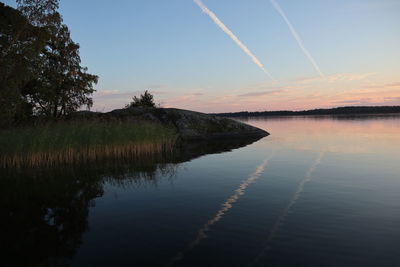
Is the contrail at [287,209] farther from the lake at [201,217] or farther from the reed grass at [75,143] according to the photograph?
the reed grass at [75,143]

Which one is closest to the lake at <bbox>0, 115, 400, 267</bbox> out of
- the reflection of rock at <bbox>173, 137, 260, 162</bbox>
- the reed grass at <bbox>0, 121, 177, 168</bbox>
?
the reed grass at <bbox>0, 121, 177, 168</bbox>

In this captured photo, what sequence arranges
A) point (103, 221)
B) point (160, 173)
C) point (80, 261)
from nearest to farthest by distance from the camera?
point (80, 261)
point (103, 221)
point (160, 173)

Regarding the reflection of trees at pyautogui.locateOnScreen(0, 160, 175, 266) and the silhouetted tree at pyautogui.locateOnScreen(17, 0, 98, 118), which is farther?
the silhouetted tree at pyautogui.locateOnScreen(17, 0, 98, 118)

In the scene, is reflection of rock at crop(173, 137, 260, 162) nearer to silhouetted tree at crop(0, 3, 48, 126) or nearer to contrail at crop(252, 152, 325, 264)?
contrail at crop(252, 152, 325, 264)

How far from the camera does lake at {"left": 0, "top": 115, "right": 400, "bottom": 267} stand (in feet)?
16.4

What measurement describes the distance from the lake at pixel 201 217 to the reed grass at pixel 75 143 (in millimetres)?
1153

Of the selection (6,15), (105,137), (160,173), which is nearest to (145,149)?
(105,137)

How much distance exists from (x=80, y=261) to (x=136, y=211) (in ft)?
9.03

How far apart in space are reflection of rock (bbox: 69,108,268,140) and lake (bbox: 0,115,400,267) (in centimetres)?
1598

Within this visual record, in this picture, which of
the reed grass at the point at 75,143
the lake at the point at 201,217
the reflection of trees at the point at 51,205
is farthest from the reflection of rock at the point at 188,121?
the lake at the point at 201,217

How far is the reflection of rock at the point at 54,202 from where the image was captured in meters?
5.30

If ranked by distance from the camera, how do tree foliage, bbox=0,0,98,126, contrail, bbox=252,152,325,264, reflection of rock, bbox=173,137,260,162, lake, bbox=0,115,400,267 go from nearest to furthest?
lake, bbox=0,115,400,267 → contrail, bbox=252,152,325,264 → reflection of rock, bbox=173,137,260,162 → tree foliage, bbox=0,0,98,126

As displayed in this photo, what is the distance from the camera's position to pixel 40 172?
1291 centimetres

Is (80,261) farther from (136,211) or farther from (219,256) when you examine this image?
(136,211)
